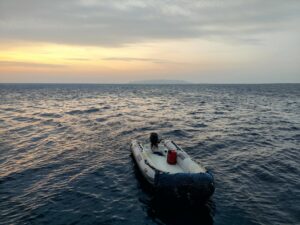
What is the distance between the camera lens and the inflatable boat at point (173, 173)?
41.8 feet

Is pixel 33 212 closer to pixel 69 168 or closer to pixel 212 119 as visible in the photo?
pixel 69 168

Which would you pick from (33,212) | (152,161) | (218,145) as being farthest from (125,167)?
(218,145)

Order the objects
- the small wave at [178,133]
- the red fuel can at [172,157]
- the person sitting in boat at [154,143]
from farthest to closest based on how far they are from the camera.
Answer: the small wave at [178,133], the person sitting in boat at [154,143], the red fuel can at [172,157]

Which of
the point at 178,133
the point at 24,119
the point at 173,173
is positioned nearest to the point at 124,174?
the point at 173,173

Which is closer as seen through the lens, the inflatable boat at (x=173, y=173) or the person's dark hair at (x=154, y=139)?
the inflatable boat at (x=173, y=173)

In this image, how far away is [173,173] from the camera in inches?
523

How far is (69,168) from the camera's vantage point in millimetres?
18703

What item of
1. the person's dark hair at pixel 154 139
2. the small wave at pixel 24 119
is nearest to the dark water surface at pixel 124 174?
the person's dark hair at pixel 154 139

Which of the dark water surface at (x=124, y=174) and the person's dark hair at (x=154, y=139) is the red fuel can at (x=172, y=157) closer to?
the dark water surface at (x=124, y=174)

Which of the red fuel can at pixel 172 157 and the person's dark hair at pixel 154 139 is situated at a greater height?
the person's dark hair at pixel 154 139

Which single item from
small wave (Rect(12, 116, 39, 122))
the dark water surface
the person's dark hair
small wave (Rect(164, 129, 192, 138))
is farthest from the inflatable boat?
small wave (Rect(12, 116, 39, 122))

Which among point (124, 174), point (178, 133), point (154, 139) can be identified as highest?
point (154, 139)

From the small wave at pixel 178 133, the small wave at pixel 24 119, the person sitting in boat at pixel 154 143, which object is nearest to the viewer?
the person sitting in boat at pixel 154 143

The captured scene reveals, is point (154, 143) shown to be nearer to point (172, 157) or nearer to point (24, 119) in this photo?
point (172, 157)
